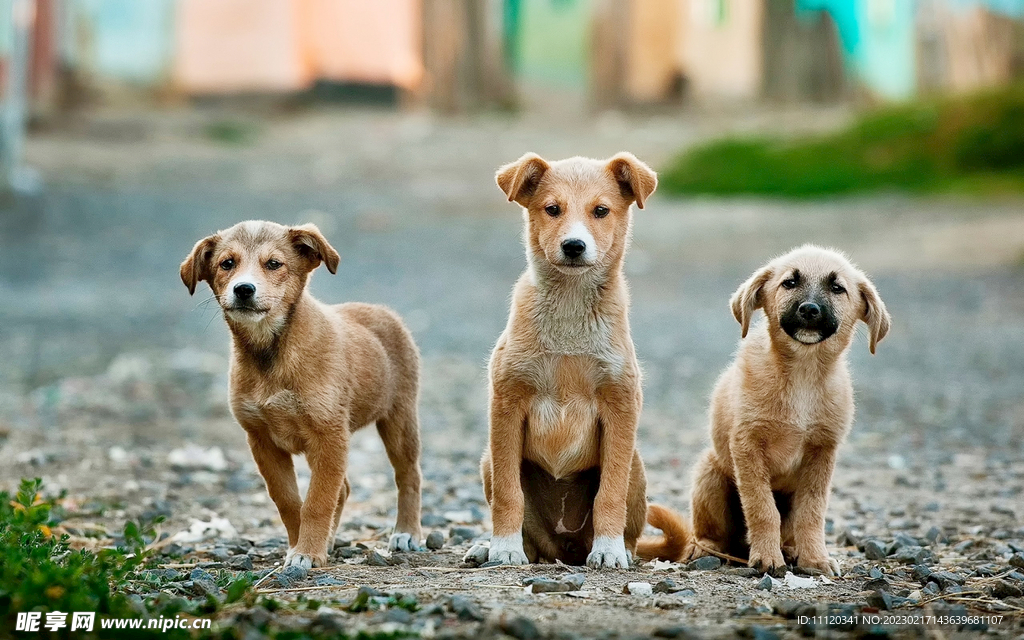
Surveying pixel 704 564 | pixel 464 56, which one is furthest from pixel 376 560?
pixel 464 56

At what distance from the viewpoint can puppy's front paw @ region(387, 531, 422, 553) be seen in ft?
19.6

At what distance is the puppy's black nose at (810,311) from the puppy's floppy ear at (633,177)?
836 millimetres

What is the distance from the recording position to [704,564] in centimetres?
554

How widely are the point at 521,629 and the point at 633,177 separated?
7.29 ft

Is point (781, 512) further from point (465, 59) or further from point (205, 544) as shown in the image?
point (465, 59)

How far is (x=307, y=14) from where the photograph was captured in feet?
78.4

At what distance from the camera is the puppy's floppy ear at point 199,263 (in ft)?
17.9

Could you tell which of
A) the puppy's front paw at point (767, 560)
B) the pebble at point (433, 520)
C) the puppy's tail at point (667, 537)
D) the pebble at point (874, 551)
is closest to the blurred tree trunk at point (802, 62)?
the pebble at point (433, 520)

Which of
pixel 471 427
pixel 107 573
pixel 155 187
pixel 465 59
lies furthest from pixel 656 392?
pixel 465 59

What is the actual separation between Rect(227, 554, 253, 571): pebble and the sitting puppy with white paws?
1134mm

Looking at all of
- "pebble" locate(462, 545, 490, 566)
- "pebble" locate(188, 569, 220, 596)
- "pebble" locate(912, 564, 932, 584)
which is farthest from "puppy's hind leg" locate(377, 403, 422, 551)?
"pebble" locate(912, 564, 932, 584)

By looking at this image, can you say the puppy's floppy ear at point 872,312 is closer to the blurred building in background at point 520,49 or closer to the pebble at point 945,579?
the pebble at point 945,579

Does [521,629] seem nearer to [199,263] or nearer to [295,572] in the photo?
[295,572]

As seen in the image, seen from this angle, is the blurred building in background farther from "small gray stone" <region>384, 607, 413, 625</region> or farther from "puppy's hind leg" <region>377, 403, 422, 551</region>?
"small gray stone" <region>384, 607, 413, 625</region>
